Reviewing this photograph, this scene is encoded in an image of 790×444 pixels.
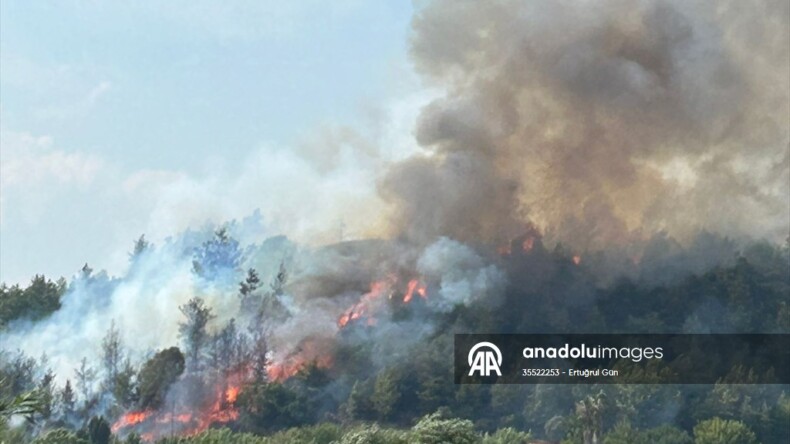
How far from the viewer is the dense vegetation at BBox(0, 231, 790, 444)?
3003 cm

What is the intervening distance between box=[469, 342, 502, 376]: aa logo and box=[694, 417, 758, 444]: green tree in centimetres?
690

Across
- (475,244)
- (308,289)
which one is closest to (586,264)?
(475,244)

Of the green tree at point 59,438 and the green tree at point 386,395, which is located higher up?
the green tree at point 386,395

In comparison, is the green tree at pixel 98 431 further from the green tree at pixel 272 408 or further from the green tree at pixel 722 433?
the green tree at pixel 722 433

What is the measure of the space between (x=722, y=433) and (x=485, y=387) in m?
7.93

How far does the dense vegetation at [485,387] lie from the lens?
3003 centimetres

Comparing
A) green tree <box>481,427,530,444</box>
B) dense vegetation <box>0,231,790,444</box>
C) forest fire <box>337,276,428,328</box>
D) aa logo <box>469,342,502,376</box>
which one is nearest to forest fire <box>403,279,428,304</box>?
forest fire <box>337,276,428,328</box>

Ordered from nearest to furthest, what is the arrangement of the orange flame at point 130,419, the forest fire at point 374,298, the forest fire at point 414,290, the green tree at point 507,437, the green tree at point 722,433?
Answer: the green tree at point 507,437
the green tree at point 722,433
the orange flame at point 130,419
the forest fire at point 374,298
the forest fire at point 414,290

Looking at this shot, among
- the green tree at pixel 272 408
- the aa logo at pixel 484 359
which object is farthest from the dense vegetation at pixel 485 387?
the aa logo at pixel 484 359

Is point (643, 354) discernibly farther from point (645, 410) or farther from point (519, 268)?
point (519, 268)

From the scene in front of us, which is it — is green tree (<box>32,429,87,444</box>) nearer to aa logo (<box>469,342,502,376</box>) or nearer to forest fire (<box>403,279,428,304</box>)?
forest fire (<box>403,279,428,304</box>)

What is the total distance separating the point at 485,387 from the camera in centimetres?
3111

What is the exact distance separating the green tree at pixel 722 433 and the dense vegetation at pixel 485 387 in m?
0.05

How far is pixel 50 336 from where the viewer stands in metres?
35.5
